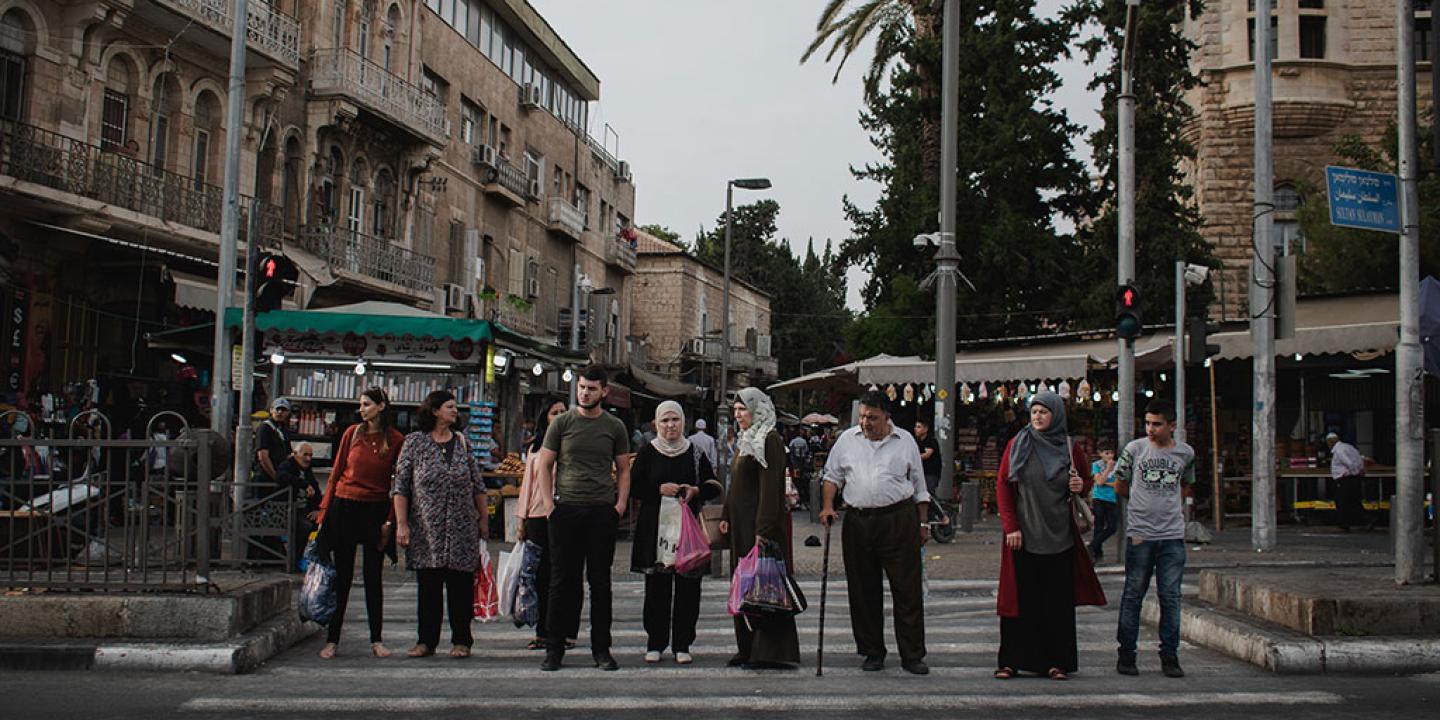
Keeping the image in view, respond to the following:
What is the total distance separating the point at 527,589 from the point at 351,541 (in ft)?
4.06

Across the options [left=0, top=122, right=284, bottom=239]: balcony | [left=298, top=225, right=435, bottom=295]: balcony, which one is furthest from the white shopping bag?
[left=298, top=225, right=435, bottom=295]: balcony

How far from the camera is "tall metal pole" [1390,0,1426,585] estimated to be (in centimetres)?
993

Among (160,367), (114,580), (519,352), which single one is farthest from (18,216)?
(114,580)

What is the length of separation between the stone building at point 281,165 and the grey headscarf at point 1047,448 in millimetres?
12224

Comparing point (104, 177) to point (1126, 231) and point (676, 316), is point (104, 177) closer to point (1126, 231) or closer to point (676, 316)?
point (1126, 231)

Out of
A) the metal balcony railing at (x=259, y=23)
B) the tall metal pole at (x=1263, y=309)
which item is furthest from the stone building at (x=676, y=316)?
the tall metal pole at (x=1263, y=309)

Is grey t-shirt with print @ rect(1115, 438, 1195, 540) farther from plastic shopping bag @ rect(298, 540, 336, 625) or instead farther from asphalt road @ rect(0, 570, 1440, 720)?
plastic shopping bag @ rect(298, 540, 336, 625)

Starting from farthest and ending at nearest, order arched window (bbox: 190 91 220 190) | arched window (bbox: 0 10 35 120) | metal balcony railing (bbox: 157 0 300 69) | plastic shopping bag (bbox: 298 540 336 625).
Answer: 1. arched window (bbox: 190 91 220 190)
2. metal balcony railing (bbox: 157 0 300 69)
3. arched window (bbox: 0 10 35 120)
4. plastic shopping bag (bbox: 298 540 336 625)

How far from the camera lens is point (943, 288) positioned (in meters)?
19.6

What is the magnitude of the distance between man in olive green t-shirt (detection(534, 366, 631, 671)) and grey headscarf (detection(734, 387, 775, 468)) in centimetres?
80

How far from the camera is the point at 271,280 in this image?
15.0 meters

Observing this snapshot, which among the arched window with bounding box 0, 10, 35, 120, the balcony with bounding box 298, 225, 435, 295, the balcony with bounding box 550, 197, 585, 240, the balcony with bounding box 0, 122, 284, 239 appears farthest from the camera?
the balcony with bounding box 550, 197, 585, 240

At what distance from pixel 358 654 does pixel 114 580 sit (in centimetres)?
162

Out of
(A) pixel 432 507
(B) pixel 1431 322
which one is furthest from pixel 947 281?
(A) pixel 432 507
